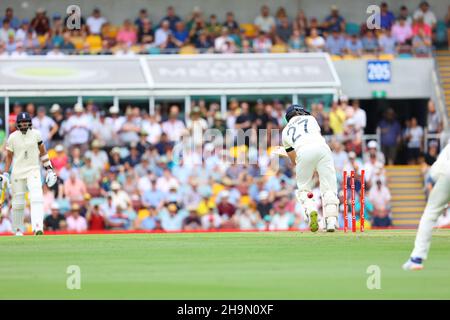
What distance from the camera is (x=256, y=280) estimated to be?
14.7m

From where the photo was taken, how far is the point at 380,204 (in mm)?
32000

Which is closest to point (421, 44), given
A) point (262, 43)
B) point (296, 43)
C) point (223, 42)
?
point (296, 43)

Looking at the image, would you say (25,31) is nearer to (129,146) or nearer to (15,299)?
(129,146)

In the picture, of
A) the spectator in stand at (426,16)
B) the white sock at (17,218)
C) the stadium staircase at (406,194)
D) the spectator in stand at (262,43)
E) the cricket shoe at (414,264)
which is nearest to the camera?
the cricket shoe at (414,264)

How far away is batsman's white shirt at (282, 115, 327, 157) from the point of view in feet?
69.1

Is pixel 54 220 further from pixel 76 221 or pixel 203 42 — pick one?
pixel 203 42

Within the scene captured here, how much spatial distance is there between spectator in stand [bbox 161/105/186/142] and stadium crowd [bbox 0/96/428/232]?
24mm

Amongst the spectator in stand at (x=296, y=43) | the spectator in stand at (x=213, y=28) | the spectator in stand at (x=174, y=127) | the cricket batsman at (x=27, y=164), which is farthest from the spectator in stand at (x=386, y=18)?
the cricket batsman at (x=27, y=164)

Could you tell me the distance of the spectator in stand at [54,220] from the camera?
2964 cm

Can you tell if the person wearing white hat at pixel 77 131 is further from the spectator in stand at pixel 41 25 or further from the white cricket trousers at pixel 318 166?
the white cricket trousers at pixel 318 166

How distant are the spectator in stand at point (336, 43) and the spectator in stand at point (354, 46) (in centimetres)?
15

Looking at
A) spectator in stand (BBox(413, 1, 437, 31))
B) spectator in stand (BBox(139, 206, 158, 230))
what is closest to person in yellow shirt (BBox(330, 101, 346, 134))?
spectator in stand (BBox(139, 206, 158, 230))

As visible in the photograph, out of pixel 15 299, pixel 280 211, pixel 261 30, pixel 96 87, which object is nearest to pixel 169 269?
pixel 15 299
